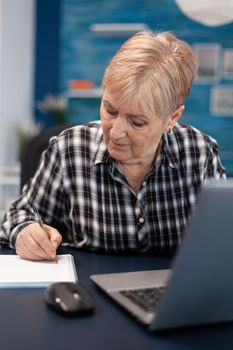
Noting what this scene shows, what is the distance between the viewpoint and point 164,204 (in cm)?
124

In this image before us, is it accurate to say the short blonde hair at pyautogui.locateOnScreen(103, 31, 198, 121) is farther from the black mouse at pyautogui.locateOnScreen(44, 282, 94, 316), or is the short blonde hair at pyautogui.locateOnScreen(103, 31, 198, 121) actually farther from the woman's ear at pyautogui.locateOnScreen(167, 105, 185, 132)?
the black mouse at pyautogui.locateOnScreen(44, 282, 94, 316)

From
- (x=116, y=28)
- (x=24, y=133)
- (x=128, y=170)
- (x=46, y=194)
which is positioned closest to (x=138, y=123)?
(x=128, y=170)

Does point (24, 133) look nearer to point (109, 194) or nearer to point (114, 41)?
point (114, 41)

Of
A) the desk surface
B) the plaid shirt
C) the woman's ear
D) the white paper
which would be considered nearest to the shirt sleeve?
the plaid shirt

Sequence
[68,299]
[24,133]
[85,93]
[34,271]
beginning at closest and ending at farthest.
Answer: [68,299] < [34,271] < [24,133] < [85,93]

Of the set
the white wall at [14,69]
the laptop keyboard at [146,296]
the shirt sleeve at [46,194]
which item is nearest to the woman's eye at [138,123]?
the shirt sleeve at [46,194]

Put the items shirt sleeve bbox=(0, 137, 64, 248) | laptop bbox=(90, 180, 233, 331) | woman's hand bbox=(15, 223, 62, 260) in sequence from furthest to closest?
shirt sleeve bbox=(0, 137, 64, 248), woman's hand bbox=(15, 223, 62, 260), laptop bbox=(90, 180, 233, 331)

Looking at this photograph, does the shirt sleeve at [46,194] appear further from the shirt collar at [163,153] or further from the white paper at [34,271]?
the white paper at [34,271]

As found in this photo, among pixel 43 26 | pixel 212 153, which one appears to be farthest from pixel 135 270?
pixel 43 26

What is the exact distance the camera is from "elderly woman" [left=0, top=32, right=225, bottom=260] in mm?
1060

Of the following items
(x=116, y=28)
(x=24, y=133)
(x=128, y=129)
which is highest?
(x=128, y=129)

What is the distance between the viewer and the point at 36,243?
3.43ft

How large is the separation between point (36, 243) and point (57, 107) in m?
2.61

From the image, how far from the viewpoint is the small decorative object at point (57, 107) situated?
3.57 metres
